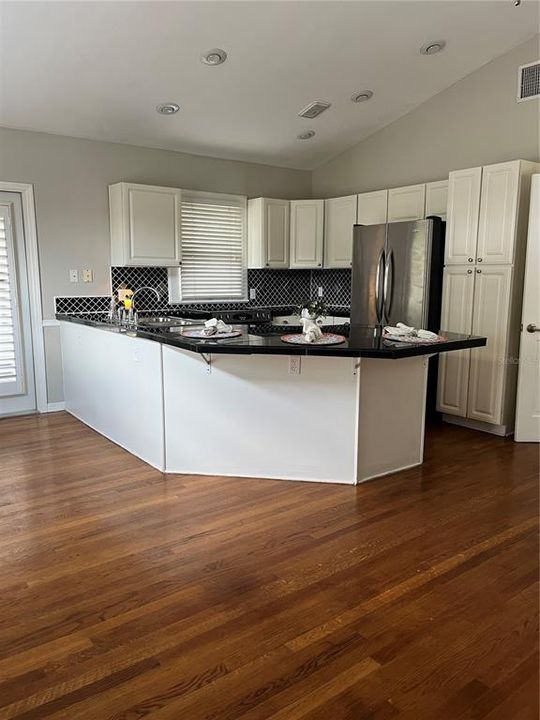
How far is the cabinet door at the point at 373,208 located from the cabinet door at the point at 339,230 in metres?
0.10

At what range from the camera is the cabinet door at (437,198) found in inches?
192

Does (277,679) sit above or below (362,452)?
below

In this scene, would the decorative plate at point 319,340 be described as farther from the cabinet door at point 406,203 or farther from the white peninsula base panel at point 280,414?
the cabinet door at point 406,203

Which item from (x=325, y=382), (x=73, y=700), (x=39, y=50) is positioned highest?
(x=39, y=50)

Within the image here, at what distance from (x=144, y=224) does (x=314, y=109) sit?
1.89 metres

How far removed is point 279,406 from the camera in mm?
3381

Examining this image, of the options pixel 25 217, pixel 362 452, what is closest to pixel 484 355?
pixel 362 452

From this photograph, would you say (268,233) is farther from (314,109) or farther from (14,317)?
(14,317)

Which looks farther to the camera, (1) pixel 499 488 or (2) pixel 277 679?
(1) pixel 499 488

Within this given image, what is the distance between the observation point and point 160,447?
3.61 meters

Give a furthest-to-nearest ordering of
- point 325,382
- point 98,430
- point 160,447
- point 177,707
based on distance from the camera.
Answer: point 98,430 < point 160,447 < point 325,382 < point 177,707

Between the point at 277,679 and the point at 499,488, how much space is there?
7.00 ft

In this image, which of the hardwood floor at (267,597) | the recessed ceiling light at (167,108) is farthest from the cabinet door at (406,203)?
the hardwood floor at (267,597)

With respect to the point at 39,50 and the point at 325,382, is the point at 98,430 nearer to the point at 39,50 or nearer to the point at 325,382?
the point at 325,382
